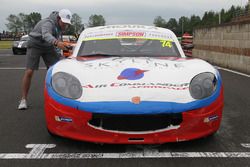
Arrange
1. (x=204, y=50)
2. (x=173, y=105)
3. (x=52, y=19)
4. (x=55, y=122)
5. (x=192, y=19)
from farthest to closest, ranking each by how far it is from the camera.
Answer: (x=192, y=19) → (x=204, y=50) → (x=52, y=19) → (x=55, y=122) → (x=173, y=105)

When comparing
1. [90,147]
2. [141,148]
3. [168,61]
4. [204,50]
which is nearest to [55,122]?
[90,147]

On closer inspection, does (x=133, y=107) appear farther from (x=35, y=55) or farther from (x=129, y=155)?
(x=35, y=55)

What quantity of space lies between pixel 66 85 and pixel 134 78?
627 millimetres

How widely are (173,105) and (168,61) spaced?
3.20 feet

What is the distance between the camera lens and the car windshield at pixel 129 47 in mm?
4684

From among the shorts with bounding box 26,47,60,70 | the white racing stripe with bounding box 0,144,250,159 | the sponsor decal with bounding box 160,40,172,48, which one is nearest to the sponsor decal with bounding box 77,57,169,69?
the sponsor decal with bounding box 160,40,172,48

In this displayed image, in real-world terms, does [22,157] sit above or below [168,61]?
below

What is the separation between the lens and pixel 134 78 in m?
3.59

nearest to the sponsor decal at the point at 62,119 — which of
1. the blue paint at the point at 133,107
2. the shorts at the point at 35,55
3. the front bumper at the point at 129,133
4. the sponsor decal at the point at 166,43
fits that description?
the front bumper at the point at 129,133

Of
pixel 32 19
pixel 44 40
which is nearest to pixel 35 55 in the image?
pixel 44 40

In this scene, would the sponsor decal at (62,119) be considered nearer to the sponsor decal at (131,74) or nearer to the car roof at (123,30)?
the sponsor decal at (131,74)

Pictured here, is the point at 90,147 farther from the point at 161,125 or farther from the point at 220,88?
the point at 220,88

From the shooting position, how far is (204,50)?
17.3 metres

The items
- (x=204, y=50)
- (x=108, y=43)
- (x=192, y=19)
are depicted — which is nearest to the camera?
(x=108, y=43)
